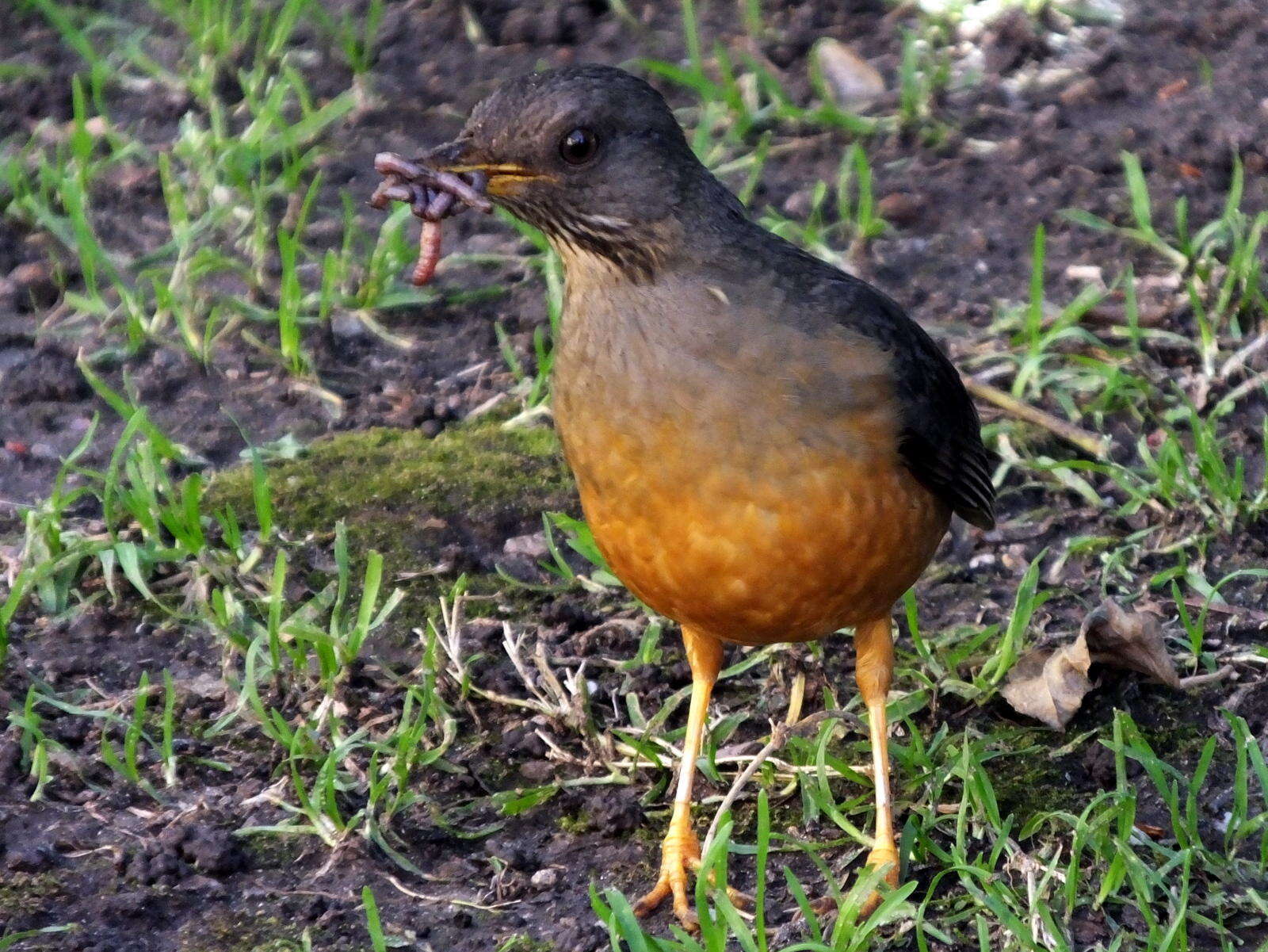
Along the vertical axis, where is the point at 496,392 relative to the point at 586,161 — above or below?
below

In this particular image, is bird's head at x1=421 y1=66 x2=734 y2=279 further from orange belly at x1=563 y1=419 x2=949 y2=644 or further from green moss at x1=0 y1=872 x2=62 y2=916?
green moss at x1=0 y1=872 x2=62 y2=916

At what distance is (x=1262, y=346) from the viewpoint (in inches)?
273

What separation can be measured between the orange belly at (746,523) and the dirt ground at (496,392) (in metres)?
0.72

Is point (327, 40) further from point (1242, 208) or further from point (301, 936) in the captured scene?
point (301, 936)

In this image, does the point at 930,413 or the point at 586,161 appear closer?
the point at 586,161

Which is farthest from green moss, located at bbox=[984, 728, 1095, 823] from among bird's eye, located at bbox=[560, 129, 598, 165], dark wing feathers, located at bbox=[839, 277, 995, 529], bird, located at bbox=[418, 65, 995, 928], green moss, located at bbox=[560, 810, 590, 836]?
bird's eye, located at bbox=[560, 129, 598, 165]

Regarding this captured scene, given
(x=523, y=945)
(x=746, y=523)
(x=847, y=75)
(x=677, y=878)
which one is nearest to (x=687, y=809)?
(x=677, y=878)

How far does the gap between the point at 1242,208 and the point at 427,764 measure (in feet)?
14.5

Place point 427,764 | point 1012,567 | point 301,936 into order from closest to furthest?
point 301,936 < point 427,764 < point 1012,567

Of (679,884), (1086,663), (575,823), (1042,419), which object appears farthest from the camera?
(1042,419)

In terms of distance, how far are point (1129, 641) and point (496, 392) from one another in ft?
8.54

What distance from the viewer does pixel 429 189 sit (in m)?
4.58

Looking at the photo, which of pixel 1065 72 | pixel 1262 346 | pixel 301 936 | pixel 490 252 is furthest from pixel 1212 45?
pixel 301 936

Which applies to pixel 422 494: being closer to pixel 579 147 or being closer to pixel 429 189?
pixel 429 189
